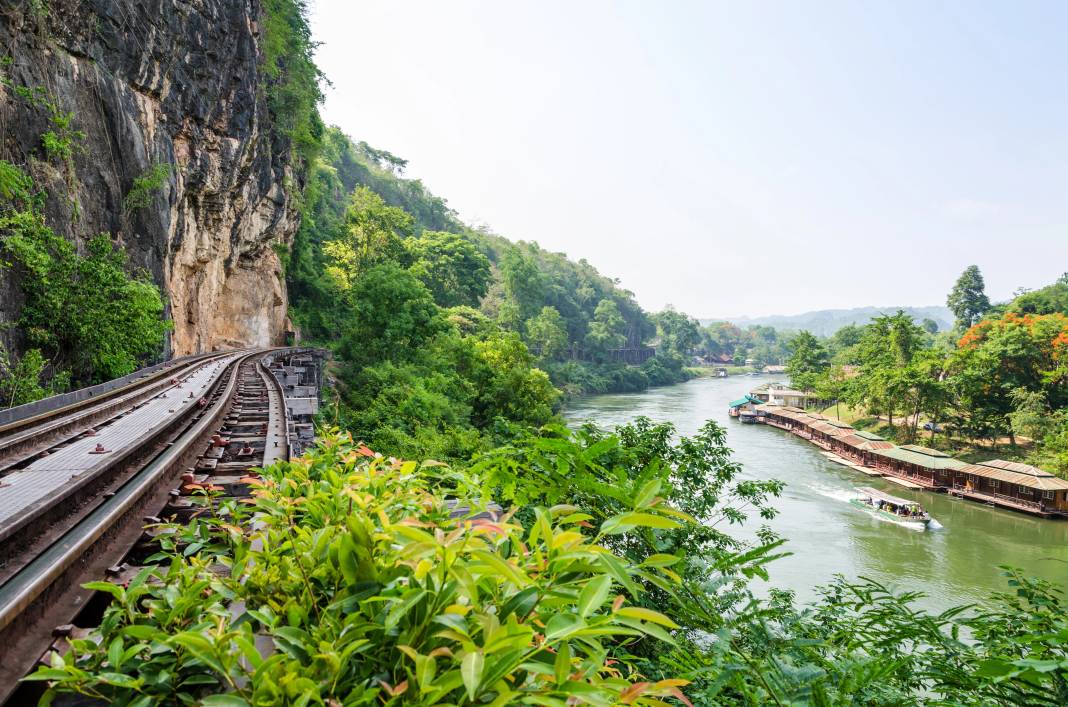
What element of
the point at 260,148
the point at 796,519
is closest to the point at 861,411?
the point at 796,519

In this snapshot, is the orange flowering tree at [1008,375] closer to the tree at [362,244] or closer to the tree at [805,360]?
the tree at [805,360]

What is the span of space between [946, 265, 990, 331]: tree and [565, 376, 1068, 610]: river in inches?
1789

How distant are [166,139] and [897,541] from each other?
2570 cm

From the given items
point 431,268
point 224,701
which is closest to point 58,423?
point 224,701

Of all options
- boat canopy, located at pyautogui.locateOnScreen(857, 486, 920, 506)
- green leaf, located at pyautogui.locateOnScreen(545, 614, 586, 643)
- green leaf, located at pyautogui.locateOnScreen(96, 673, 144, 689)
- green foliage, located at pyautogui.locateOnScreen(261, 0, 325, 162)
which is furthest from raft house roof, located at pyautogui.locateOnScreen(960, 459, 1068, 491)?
green foliage, located at pyautogui.locateOnScreen(261, 0, 325, 162)

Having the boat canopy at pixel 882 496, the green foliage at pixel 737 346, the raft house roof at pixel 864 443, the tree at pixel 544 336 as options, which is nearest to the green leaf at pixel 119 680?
the boat canopy at pixel 882 496

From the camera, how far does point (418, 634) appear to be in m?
0.96

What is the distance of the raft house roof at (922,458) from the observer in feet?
83.3

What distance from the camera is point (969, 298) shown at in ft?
199

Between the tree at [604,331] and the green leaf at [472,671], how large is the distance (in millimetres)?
69781

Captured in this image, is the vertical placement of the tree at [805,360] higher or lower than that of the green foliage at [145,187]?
lower

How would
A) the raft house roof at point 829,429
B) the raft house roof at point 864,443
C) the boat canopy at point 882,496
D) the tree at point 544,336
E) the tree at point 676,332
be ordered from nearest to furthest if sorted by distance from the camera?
the boat canopy at point 882,496 → the raft house roof at point 864,443 → the raft house roof at point 829,429 → the tree at point 544,336 → the tree at point 676,332

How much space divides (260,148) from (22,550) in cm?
2351

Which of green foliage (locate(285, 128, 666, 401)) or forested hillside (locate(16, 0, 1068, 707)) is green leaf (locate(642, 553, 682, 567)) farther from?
green foliage (locate(285, 128, 666, 401))
